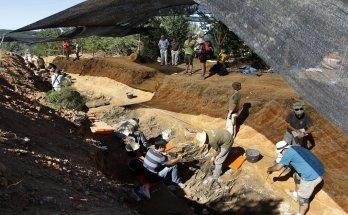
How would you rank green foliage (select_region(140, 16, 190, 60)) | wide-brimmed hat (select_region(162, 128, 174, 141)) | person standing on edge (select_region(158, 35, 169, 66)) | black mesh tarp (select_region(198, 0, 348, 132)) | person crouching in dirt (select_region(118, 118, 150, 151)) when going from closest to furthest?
1. black mesh tarp (select_region(198, 0, 348, 132))
2. person crouching in dirt (select_region(118, 118, 150, 151))
3. wide-brimmed hat (select_region(162, 128, 174, 141))
4. person standing on edge (select_region(158, 35, 169, 66))
5. green foliage (select_region(140, 16, 190, 60))

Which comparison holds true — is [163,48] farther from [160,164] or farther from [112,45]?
[160,164]

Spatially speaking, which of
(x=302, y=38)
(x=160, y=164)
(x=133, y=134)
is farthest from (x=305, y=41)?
(x=133, y=134)

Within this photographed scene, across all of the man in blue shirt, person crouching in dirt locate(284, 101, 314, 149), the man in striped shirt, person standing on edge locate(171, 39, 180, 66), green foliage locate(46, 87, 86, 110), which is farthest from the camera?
person standing on edge locate(171, 39, 180, 66)

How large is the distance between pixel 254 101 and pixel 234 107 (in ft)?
5.57

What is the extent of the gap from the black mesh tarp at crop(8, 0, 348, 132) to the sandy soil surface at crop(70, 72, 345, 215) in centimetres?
742

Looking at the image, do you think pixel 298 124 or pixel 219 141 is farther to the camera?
pixel 219 141

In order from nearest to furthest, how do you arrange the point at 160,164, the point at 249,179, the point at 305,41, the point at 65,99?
1. the point at 305,41
2. the point at 249,179
3. the point at 160,164
4. the point at 65,99

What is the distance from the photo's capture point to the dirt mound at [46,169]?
6.21 metres

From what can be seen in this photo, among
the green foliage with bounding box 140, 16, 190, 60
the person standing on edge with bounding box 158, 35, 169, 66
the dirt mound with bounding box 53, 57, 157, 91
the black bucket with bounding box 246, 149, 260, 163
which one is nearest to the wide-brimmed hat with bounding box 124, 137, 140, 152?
the black bucket with bounding box 246, 149, 260, 163

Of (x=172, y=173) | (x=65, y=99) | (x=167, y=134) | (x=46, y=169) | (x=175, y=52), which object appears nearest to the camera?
(x=46, y=169)

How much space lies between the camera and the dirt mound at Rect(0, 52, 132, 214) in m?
6.21

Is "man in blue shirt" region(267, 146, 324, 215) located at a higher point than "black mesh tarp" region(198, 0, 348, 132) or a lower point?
lower

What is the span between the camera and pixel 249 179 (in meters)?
10.7

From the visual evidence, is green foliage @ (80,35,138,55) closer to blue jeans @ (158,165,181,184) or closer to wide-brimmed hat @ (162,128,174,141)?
wide-brimmed hat @ (162,128,174,141)
